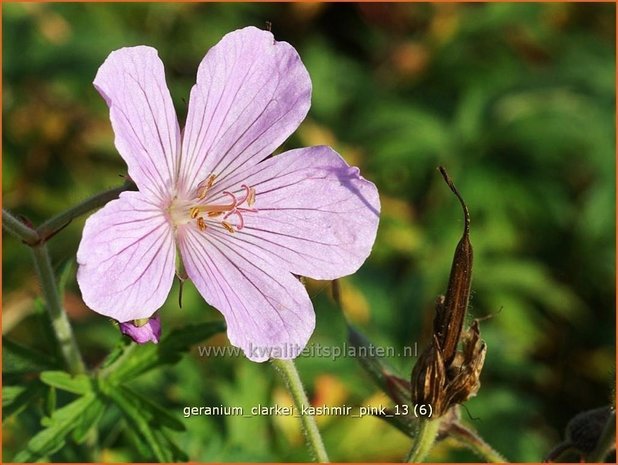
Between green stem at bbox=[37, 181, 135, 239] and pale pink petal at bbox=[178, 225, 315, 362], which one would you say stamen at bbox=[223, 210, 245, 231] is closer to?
pale pink petal at bbox=[178, 225, 315, 362]

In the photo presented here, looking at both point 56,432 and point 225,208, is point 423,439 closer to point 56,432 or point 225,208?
point 225,208

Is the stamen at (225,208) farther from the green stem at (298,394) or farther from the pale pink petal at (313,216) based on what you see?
the green stem at (298,394)

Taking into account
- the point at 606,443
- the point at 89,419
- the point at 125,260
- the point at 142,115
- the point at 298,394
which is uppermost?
the point at 142,115

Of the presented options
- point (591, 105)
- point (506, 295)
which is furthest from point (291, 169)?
point (591, 105)

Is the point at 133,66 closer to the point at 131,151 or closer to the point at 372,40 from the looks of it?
the point at 131,151

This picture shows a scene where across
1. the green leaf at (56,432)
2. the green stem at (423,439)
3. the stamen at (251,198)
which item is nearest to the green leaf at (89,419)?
the green leaf at (56,432)

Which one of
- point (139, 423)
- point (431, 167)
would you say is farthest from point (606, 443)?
point (431, 167)

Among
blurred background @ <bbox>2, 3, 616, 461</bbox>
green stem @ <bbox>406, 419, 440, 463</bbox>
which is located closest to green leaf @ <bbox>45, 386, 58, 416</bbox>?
green stem @ <bbox>406, 419, 440, 463</bbox>
